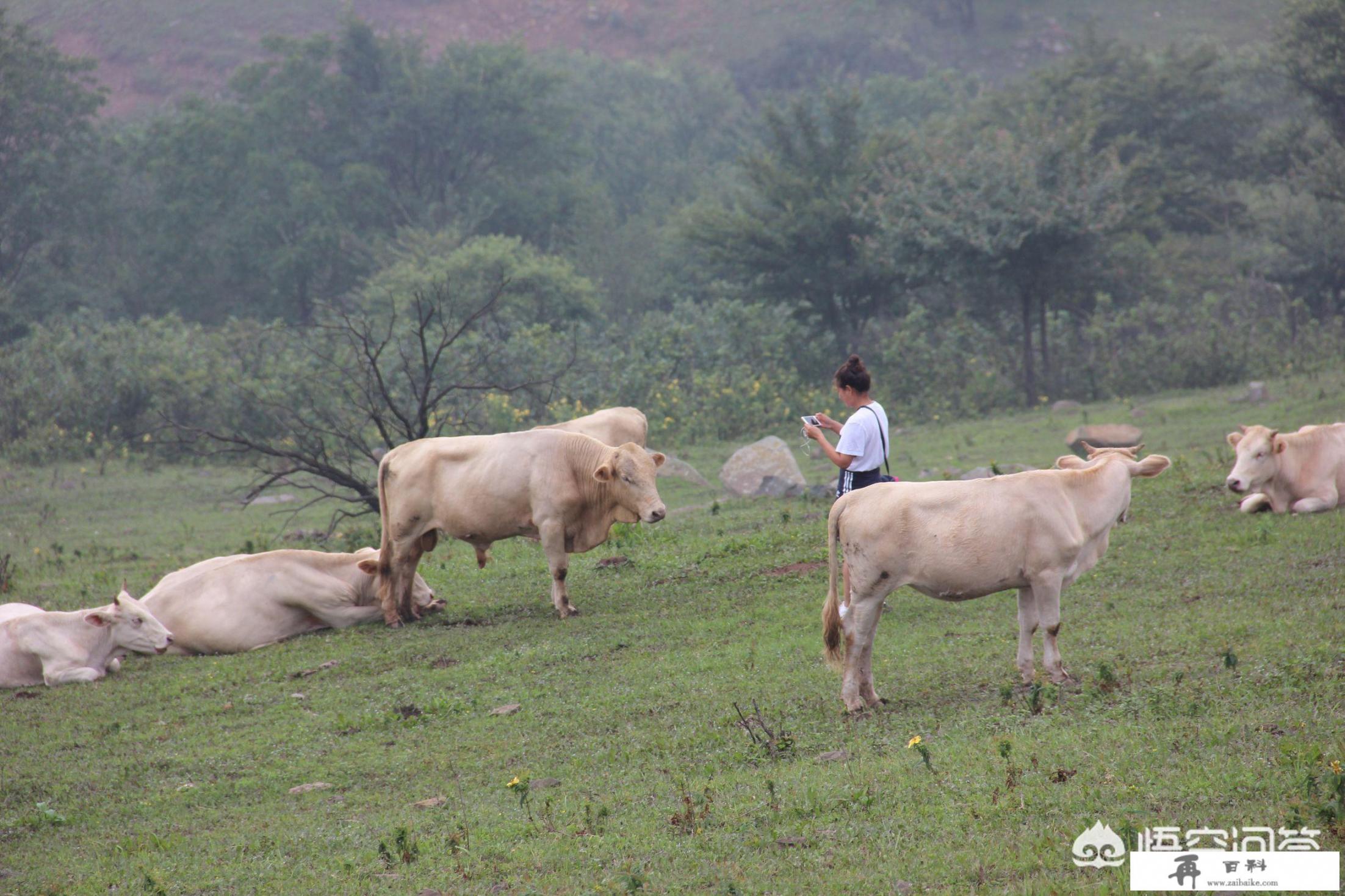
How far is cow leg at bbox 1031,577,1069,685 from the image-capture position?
728 cm

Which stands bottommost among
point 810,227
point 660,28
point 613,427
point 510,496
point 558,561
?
point 558,561

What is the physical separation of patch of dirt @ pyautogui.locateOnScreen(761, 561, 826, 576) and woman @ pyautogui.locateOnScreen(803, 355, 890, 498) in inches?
119

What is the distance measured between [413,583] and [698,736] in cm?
Result: 450

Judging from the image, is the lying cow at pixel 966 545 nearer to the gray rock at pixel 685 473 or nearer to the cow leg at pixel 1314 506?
the cow leg at pixel 1314 506

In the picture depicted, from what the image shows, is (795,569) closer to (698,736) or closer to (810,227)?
(698,736)

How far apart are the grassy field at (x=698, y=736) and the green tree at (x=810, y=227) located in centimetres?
1631

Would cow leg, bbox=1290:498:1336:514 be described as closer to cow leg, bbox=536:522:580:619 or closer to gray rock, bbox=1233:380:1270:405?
cow leg, bbox=536:522:580:619

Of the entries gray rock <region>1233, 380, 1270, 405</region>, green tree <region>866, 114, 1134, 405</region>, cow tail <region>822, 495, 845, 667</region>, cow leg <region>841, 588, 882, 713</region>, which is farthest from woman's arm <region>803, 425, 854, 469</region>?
green tree <region>866, 114, 1134, 405</region>

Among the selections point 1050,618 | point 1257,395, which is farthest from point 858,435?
point 1257,395

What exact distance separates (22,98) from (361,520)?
96.0ft

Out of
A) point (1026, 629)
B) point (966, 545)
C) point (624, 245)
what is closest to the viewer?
point (966, 545)

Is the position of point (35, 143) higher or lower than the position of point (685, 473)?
higher

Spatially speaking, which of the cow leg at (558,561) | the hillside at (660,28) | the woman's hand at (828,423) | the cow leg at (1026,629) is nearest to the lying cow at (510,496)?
the cow leg at (558,561)

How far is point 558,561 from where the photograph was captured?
10875 millimetres
